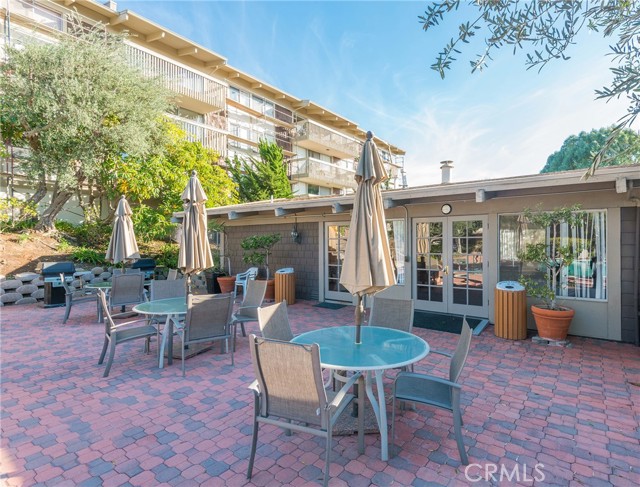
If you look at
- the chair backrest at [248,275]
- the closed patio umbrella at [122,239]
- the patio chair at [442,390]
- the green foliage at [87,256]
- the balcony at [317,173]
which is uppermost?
the balcony at [317,173]

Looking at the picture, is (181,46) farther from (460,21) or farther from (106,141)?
(460,21)

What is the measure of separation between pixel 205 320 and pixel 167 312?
1.92 ft

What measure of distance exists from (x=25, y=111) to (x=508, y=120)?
12.7m

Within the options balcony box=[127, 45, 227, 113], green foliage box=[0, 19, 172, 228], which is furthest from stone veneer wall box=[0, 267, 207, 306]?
balcony box=[127, 45, 227, 113]

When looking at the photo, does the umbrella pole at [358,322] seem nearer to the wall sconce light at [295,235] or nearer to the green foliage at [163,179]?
the wall sconce light at [295,235]

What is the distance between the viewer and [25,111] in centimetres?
986

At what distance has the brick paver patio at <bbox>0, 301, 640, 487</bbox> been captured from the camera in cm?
252

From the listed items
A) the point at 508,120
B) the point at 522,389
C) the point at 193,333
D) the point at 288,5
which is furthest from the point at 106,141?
the point at 522,389

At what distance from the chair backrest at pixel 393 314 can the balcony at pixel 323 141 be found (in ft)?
63.0

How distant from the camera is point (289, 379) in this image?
7.87ft

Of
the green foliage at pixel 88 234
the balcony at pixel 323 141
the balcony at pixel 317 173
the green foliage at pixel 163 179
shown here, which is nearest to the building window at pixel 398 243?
the green foliage at pixel 163 179

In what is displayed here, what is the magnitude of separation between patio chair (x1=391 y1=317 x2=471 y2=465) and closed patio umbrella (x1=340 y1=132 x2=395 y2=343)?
23.6 inches

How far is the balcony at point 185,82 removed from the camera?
13.4m

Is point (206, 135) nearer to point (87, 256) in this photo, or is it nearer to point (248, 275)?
point (87, 256)
